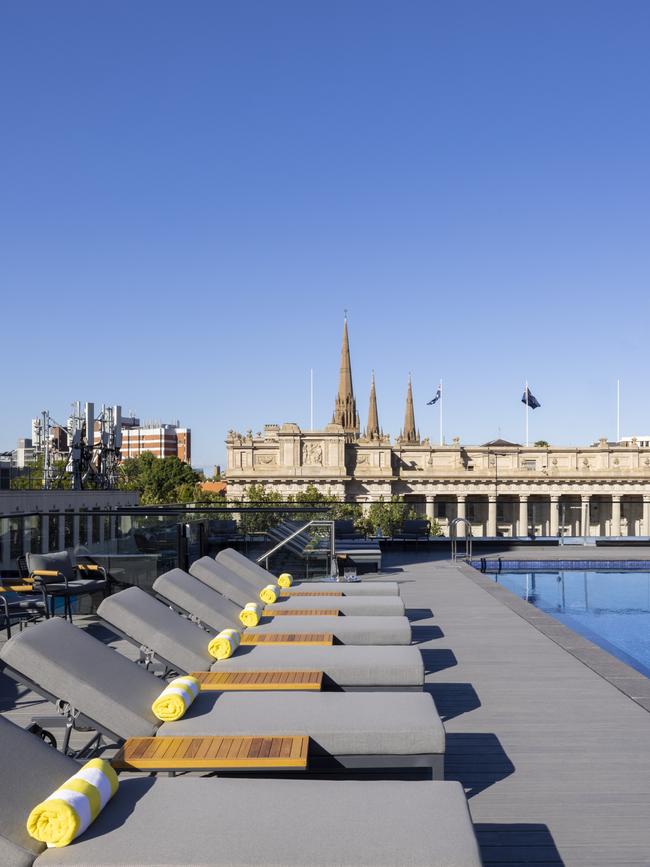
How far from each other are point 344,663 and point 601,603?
Answer: 25.9 ft

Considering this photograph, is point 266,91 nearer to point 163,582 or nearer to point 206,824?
point 163,582

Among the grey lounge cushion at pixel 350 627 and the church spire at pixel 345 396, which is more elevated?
the church spire at pixel 345 396

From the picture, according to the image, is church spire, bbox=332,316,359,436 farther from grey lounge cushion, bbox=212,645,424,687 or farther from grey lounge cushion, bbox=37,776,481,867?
grey lounge cushion, bbox=37,776,481,867

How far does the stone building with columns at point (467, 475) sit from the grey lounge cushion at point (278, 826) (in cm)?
6484

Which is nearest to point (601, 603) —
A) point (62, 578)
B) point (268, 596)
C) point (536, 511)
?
point (268, 596)

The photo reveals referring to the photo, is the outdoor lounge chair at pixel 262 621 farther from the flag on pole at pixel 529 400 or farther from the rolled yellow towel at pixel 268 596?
the flag on pole at pixel 529 400

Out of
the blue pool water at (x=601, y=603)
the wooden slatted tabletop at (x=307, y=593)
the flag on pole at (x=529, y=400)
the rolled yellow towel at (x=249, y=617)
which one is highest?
the flag on pole at (x=529, y=400)

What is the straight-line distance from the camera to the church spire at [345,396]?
93812 mm

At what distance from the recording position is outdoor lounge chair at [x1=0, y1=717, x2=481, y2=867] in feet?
8.28

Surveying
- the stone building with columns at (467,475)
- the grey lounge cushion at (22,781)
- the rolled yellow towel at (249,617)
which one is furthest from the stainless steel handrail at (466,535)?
the stone building with columns at (467,475)

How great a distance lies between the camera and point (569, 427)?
88.0 meters

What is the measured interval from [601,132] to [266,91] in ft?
28.2

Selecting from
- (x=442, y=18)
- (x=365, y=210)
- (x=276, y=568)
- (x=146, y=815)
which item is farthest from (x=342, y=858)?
(x=365, y=210)

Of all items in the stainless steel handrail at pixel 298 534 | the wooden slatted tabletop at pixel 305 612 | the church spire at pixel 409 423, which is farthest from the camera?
the church spire at pixel 409 423
